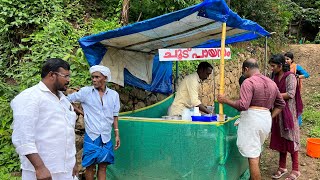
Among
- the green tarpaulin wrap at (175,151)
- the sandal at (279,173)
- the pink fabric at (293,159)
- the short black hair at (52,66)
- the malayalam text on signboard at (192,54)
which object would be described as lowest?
the sandal at (279,173)

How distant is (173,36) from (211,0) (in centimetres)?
144

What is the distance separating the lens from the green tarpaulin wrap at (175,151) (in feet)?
12.8

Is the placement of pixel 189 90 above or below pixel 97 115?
above

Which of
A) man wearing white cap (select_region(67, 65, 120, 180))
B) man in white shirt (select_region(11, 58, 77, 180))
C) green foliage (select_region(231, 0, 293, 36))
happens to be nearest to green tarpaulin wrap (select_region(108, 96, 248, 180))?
man wearing white cap (select_region(67, 65, 120, 180))

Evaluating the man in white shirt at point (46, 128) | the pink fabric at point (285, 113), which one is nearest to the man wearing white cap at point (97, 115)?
the man in white shirt at point (46, 128)

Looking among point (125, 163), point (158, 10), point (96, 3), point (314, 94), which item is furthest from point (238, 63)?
point (125, 163)

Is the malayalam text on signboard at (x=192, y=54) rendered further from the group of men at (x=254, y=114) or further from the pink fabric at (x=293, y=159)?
the pink fabric at (x=293, y=159)

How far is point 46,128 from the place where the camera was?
2.57m

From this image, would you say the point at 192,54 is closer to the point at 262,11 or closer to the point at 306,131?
the point at 306,131

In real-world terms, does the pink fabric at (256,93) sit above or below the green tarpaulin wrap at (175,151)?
above

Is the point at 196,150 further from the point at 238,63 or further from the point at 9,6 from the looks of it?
the point at 238,63

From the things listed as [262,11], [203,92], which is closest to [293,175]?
[203,92]

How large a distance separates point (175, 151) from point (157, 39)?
172 centimetres

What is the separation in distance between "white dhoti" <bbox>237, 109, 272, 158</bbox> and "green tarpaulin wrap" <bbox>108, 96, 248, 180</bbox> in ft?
0.69
